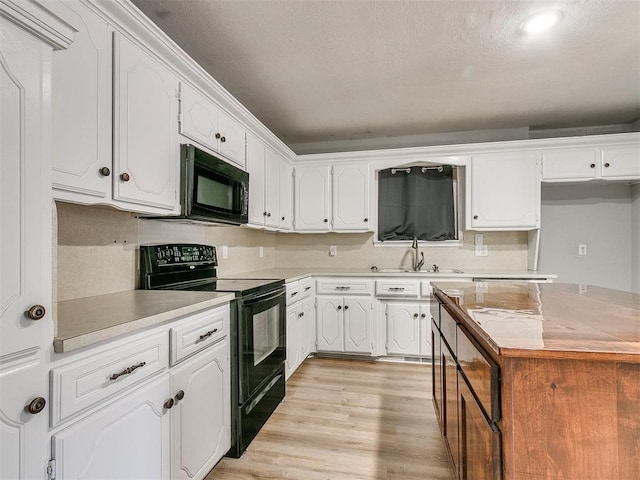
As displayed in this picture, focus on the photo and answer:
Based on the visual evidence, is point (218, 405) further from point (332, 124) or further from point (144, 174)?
A: point (332, 124)

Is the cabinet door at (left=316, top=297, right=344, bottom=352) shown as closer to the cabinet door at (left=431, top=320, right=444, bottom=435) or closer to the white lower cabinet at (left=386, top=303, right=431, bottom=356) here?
the white lower cabinet at (left=386, top=303, right=431, bottom=356)

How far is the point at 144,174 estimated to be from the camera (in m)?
1.63

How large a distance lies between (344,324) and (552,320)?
246 centimetres

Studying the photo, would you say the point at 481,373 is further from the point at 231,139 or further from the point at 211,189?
the point at 231,139

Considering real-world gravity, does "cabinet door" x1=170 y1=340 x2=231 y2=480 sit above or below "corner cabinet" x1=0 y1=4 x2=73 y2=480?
below

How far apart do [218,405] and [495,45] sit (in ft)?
8.74

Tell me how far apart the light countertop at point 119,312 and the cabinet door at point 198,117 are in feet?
3.03

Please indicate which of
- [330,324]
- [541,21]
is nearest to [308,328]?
[330,324]

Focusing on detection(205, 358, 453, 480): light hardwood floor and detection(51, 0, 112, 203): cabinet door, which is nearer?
detection(51, 0, 112, 203): cabinet door

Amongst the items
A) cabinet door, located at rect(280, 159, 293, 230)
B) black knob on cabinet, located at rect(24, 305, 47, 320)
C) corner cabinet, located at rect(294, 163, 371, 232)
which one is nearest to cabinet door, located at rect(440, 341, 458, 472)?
black knob on cabinet, located at rect(24, 305, 47, 320)

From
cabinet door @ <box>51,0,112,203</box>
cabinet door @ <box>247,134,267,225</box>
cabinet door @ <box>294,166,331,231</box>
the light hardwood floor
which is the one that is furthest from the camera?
cabinet door @ <box>294,166,331,231</box>

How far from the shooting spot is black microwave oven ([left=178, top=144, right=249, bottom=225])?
1.93 meters

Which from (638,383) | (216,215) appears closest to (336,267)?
(216,215)

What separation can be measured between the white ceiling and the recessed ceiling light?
4cm
